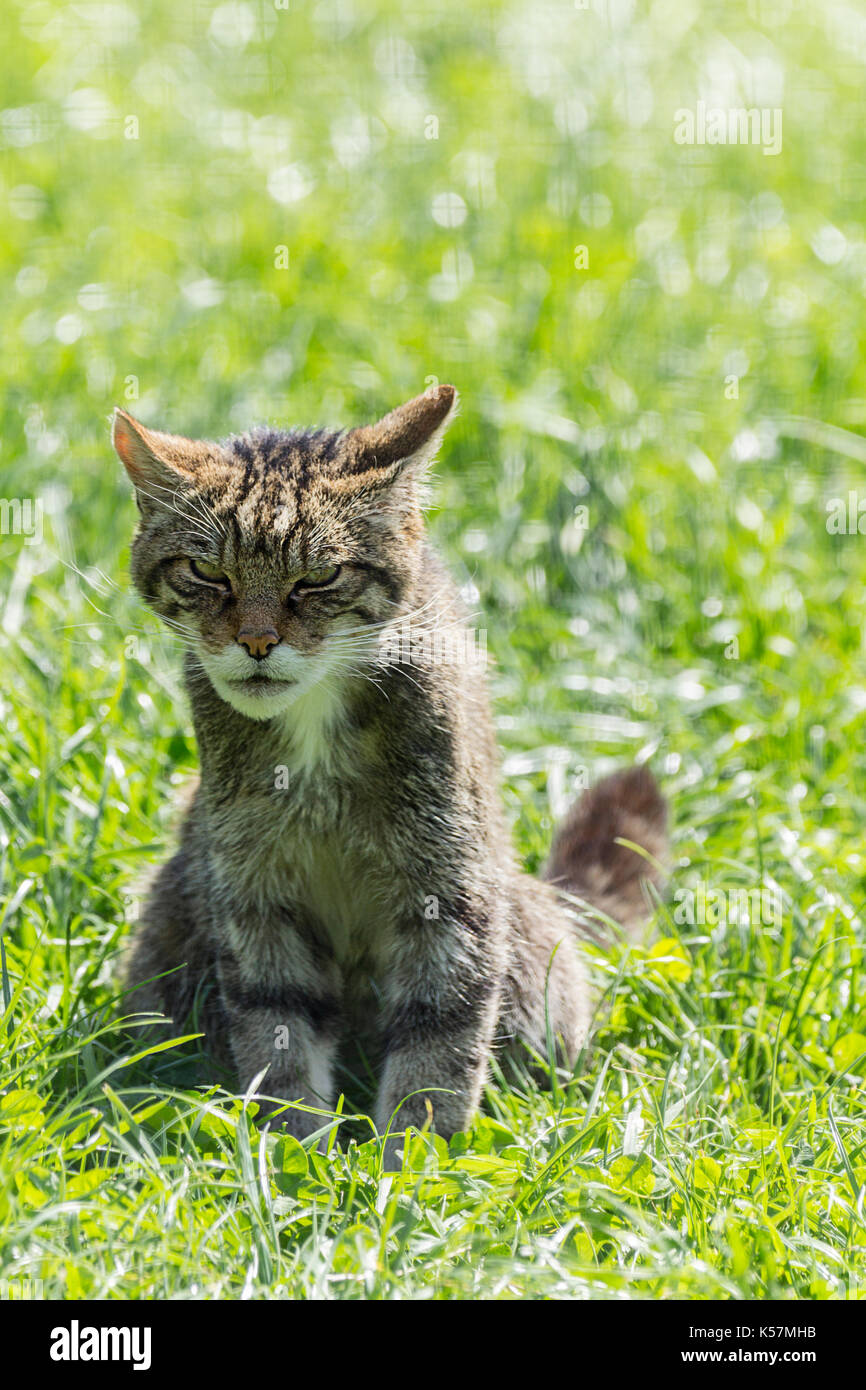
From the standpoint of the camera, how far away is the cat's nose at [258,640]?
3008mm

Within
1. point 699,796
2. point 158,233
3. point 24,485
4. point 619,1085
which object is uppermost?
point 158,233

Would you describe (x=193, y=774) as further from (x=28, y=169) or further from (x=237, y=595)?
(x=28, y=169)

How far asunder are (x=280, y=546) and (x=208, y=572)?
17 centimetres

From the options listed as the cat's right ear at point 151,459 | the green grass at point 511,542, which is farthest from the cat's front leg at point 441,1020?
the cat's right ear at point 151,459

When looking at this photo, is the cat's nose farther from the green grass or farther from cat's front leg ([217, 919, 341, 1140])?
cat's front leg ([217, 919, 341, 1140])

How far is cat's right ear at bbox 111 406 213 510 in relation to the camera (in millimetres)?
3160

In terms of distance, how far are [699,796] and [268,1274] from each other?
2382 mm

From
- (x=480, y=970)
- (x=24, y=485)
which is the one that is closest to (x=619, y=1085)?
(x=480, y=970)

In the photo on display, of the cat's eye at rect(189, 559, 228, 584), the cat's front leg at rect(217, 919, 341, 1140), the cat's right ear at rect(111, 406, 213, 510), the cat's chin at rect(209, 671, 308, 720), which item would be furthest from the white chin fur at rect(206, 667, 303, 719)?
the cat's front leg at rect(217, 919, 341, 1140)

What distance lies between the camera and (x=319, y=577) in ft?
10.2

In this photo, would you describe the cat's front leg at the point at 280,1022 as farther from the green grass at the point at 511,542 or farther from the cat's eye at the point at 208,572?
the cat's eye at the point at 208,572

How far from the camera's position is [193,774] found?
4.22 metres

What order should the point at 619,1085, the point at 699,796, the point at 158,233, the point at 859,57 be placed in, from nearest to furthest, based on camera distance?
1. the point at 619,1085
2. the point at 699,796
3. the point at 158,233
4. the point at 859,57

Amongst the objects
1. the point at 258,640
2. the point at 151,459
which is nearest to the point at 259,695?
the point at 258,640
